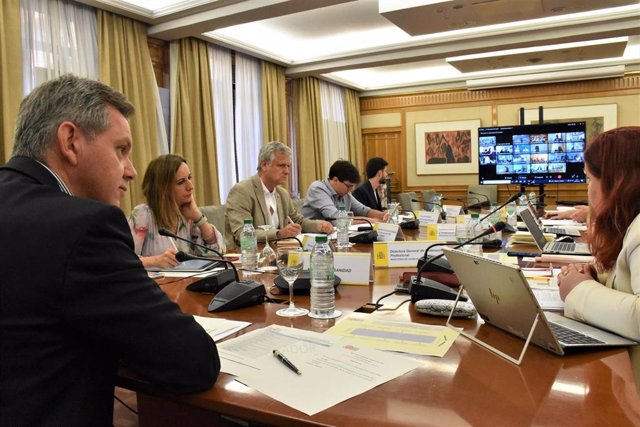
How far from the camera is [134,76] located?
436 cm

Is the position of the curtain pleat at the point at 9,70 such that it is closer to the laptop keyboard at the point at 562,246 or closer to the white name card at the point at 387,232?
the white name card at the point at 387,232

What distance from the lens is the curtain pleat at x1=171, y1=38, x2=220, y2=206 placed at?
16.3 ft

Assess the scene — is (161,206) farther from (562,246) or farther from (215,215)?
(562,246)

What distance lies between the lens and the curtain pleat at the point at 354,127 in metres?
8.31

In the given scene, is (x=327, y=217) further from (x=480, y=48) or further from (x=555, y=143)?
(x=555, y=143)

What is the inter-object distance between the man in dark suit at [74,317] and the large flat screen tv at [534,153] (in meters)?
5.66

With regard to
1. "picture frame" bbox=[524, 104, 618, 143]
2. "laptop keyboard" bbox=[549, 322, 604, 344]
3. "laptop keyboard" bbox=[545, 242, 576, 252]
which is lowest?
"laptop keyboard" bbox=[545, 242, 576, 252]

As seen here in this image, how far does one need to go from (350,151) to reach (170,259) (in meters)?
6.63

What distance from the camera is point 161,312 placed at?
850mm

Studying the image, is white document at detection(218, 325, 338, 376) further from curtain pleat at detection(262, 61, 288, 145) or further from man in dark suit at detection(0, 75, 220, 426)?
curtain pleat at detection(262, 61, 288, 145)

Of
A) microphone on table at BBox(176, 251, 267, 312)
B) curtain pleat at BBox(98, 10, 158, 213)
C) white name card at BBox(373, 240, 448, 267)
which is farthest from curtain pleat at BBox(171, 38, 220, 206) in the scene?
microphone on table at BBox(176, 251, 267, 312)

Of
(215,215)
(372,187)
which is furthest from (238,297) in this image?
(372,187)

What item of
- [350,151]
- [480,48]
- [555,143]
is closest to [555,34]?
[480,48]

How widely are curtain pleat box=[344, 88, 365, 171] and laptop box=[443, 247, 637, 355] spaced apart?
23.9 ft
